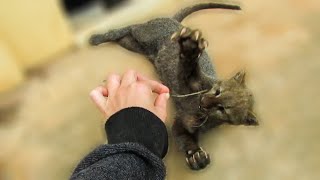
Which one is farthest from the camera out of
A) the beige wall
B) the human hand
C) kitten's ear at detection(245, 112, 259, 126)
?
the beige wall

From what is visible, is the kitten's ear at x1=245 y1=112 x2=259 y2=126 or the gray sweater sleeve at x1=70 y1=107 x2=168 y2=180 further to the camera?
the kitten's ear at x1=245 y1=112 x2=259 y2=126

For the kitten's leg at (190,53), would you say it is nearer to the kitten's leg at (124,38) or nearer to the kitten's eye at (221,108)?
the kitten's eye at (221,108)

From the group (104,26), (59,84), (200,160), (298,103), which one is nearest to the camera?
(200,160)

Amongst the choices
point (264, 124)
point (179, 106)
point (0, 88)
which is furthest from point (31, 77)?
point (264, 124)

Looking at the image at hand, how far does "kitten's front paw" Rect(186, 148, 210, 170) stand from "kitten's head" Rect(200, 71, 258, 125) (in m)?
0.10

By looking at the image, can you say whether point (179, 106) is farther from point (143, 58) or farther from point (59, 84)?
point (59, 84)

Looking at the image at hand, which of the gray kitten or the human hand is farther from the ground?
the human hand

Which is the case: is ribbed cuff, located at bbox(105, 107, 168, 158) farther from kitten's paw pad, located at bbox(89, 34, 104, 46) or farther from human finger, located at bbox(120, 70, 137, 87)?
kitten's paw pad, located at bbox(89, 34, 104, 46)

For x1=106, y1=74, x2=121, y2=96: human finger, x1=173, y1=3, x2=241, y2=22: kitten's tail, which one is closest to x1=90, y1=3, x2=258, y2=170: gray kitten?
x1=173, y1=3, x2=241, y2=22: kitten's tail

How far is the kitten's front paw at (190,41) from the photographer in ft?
2.74

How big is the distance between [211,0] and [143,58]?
273 mm

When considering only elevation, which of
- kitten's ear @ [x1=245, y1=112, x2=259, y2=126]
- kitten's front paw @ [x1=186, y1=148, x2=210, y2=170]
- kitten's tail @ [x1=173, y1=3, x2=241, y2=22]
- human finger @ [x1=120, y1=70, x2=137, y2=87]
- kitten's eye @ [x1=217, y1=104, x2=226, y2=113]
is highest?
human finger @ [x1=120, y1=70, x2=137, y2=87]

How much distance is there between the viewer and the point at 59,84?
1223 mm

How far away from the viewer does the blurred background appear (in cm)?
102
